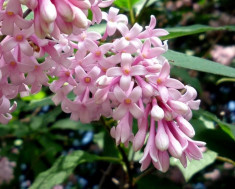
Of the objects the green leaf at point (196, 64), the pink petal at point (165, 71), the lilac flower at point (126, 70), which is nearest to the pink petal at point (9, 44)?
the lilac flower at point (126, 70)

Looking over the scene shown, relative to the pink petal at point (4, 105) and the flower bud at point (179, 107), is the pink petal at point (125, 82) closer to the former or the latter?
the flower bud at point (179, 107)

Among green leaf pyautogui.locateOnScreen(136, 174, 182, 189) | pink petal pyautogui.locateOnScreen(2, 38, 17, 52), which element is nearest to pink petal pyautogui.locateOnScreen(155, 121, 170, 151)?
pink petal pyautogui.locateOnScreen(2, 38, 17, 52)

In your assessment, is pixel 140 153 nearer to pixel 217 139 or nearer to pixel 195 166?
pixel 195 166

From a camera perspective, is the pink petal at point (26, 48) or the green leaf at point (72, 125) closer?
the pink petal at point (26, 48)

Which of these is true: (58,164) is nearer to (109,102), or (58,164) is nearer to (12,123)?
(109,102)

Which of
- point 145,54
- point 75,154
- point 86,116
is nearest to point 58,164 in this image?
point 75,154

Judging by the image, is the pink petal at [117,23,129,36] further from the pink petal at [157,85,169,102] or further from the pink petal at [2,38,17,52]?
the pink petal at [2,38,17,52]

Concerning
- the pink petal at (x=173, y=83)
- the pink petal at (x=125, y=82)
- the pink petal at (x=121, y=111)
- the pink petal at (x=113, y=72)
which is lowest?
the pink petal at (x=121, y=111)

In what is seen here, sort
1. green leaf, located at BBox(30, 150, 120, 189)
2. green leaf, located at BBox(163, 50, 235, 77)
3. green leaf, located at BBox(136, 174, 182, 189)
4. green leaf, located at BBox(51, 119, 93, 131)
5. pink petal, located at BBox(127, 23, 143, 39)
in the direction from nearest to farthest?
pink petal, located at BBox(127, 23, 143, 39) < green leaf, located at BBox(163, 50, 235, 77) < green leaf, located at BBox(30, 150, 120, 189) < green leaf, located at BBox(136, 174, 182, 189) < green leaf, located at BBox(51, 119, 93, 131)
